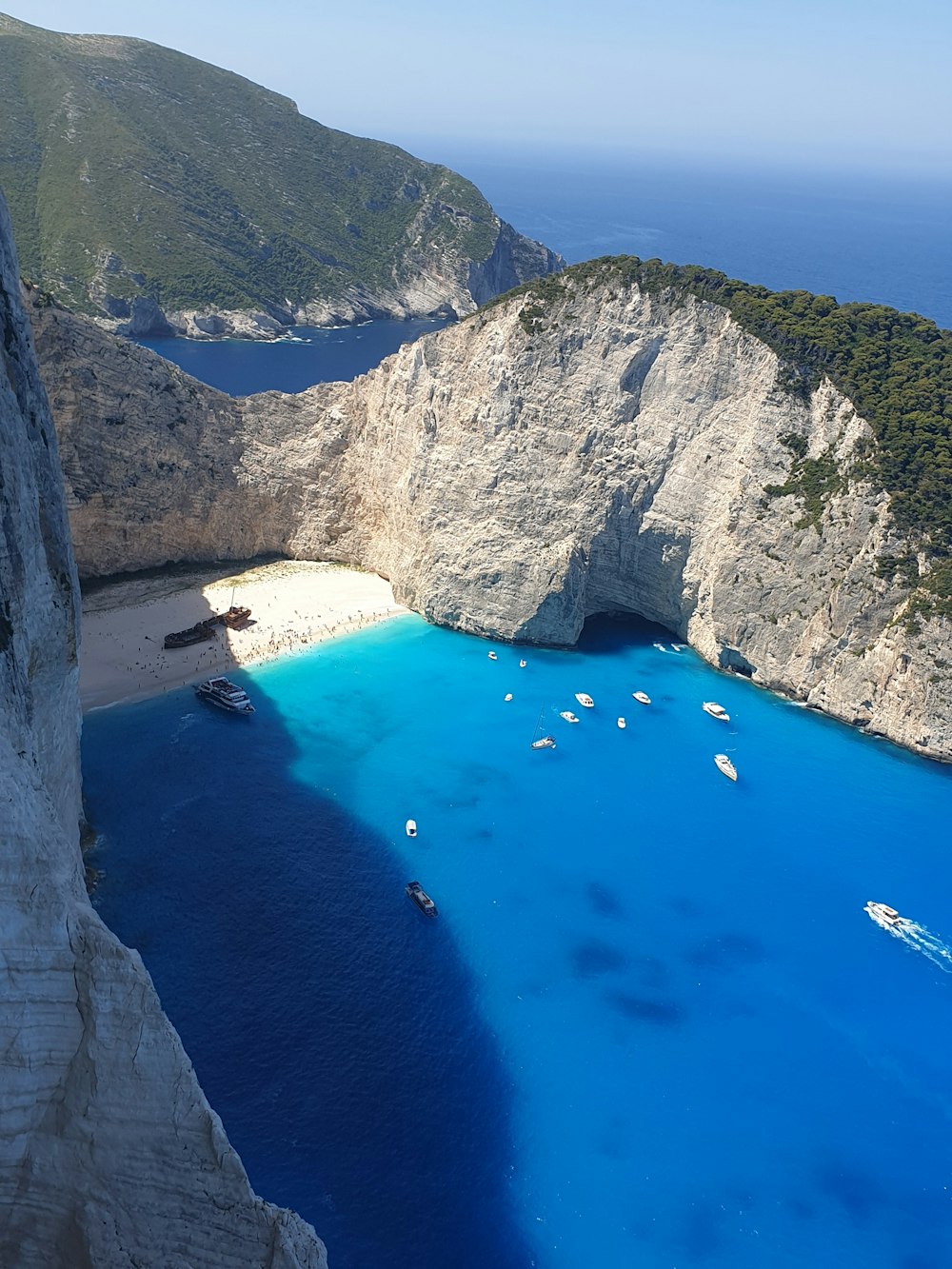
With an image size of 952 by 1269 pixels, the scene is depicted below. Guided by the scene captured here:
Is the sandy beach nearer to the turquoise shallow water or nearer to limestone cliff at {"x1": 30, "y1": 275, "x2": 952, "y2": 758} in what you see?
limestone cliff at {"x1": 30, "y1": 275, "x2": 952, "y2": 758}

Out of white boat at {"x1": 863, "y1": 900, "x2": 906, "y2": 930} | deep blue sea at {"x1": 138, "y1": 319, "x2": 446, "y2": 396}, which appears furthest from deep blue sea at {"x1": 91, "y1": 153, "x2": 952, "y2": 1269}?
deep blue sea at {"x1": 138, "y1": 319, "x2": 446, "y2": 396}

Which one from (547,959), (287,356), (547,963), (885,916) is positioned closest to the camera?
A: (547,963)

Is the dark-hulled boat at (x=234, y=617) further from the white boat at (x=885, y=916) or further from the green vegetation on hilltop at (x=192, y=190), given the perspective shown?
the green vegetation on hilltop at (x=192, y=190)

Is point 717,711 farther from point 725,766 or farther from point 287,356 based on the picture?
point 287,356

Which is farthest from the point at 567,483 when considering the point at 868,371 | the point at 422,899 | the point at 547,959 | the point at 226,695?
the point at 547,959

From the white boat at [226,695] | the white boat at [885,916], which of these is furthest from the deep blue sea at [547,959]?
the white boat at [226,695]
